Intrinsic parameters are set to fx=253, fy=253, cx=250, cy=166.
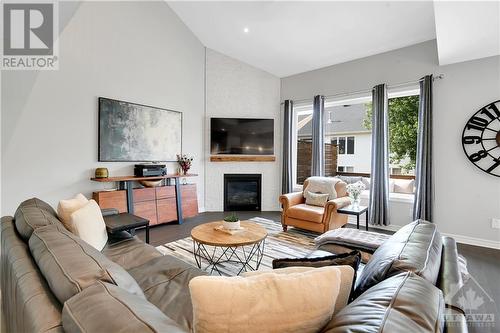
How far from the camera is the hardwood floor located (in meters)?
2.49

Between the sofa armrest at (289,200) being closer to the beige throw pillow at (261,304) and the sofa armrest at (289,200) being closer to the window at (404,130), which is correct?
the window at (404,130)

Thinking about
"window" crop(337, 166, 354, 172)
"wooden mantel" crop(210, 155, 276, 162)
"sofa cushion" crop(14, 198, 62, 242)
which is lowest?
"sofa cushion" crop(14, 198, 62, 242)

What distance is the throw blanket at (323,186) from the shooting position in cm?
412

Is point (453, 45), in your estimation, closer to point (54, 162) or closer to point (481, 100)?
point (481, 100)

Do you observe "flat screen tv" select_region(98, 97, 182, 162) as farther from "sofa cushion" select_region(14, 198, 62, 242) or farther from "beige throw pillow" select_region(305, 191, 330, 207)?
"beige throw pillow" select_region(305, 191, 330, 207)

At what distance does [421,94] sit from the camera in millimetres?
3914

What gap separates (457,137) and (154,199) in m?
4.78

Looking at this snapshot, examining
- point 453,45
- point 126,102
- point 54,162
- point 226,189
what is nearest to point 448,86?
point 453,45

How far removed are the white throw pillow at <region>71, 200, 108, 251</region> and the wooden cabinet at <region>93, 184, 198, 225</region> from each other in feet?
5.52

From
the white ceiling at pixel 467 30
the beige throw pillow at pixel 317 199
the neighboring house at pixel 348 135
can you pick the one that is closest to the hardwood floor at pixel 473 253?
the beige throw pillow at pixel 317 199

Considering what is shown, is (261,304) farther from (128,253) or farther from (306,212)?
Result: (306,212)

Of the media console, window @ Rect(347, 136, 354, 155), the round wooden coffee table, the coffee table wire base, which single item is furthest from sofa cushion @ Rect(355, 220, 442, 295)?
window @ Rect(347, 136, 354, 155)

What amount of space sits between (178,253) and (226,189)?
8.29 feet

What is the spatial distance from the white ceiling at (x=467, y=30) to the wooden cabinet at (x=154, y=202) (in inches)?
171
